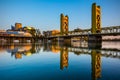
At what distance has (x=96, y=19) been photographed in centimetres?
7962

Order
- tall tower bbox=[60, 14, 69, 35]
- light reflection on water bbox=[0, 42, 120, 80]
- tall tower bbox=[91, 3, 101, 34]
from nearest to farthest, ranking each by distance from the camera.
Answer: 1. light reflection on water bbox=[0, 42, 120, 80]
2. tall tower bbox=[91, 3, 101, 34]
3. tall tower bbox=[60, 14, 69, 35]

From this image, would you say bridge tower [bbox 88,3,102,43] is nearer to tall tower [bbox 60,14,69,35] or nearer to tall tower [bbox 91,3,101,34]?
tall tower [bbox 91,3,101,34]

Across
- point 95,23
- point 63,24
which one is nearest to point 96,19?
point 95,23

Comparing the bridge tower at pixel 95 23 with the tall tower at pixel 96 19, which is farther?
the tall tower at pixel 96 19

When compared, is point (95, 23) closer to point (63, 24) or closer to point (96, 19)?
point (96, 19)

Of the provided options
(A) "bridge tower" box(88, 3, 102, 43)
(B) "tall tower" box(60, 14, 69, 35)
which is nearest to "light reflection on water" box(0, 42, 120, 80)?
(A) "bridge tower" box(88, 3, 102, 43)

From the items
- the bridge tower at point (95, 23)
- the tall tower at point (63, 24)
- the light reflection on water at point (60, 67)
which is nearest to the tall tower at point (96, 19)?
the bridge tower at point (95, 23)

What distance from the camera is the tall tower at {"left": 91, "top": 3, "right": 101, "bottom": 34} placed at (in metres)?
76.5

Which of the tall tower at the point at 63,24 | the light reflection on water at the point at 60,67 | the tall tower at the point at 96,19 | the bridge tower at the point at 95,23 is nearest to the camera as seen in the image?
the light reflection on water at the point at 60,67

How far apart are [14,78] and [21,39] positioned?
99.4 m

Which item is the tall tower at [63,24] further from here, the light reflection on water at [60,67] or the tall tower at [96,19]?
the light reflection on water at [60,67]

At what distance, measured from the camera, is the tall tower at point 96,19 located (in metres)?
76.5

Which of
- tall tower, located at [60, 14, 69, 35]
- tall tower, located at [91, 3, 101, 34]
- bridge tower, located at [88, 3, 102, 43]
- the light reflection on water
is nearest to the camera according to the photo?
the light reflection on water

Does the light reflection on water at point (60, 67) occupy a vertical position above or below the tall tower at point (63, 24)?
below
